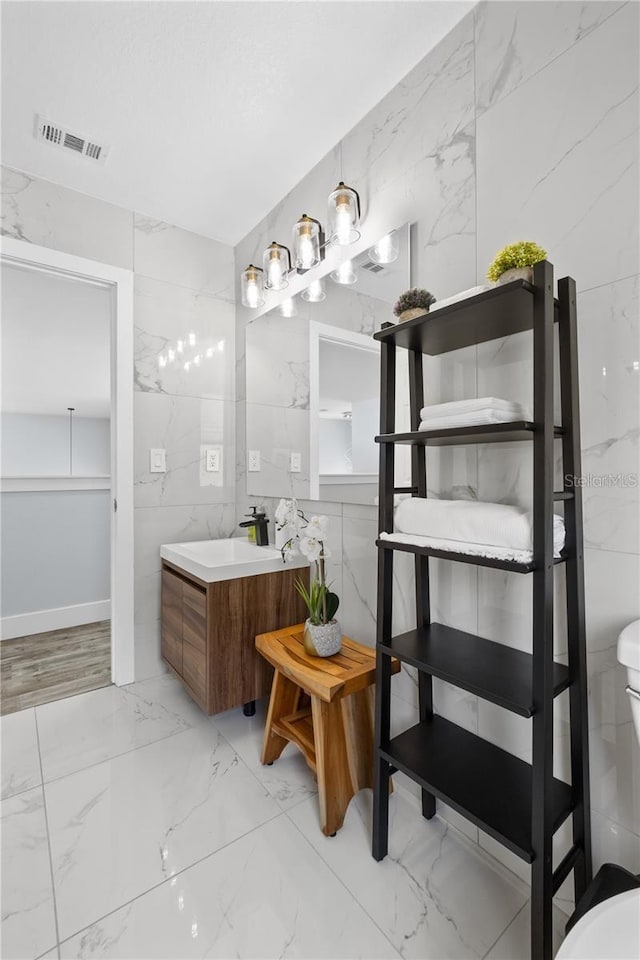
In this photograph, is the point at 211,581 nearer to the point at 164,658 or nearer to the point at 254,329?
the point at 164,658

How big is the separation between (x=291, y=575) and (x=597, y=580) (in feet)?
4.03

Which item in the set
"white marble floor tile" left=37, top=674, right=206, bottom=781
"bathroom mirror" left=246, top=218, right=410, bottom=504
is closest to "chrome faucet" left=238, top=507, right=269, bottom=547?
"bathroom mirror" left=246, top=218, right=410, bottom=504

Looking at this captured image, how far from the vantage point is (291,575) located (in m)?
1.95

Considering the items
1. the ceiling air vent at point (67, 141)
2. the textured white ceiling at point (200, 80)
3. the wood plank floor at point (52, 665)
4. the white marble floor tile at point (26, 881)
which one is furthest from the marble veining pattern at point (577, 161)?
the wood plank floor at point (52, 665)

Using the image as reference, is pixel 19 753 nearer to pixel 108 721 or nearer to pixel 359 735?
pixel 108 721

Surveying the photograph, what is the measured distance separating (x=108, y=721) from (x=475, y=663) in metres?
1.68

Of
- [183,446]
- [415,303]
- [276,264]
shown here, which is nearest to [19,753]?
[183,446]

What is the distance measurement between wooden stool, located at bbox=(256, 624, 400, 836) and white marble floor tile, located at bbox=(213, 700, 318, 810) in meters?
0.05

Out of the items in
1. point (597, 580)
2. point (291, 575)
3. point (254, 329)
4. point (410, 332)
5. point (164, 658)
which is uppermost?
point (254, 329)

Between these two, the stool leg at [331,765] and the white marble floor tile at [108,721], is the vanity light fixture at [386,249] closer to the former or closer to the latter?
the stool leg at [331,765]

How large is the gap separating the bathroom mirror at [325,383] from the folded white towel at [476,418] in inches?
20.4

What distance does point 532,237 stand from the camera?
3.75 feet

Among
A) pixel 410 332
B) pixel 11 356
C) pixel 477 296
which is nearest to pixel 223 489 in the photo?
pixel 410 332

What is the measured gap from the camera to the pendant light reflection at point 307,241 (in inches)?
70.8
